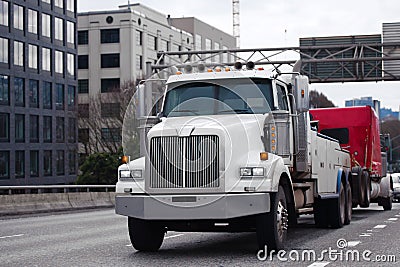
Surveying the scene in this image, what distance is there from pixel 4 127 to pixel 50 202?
121 feet

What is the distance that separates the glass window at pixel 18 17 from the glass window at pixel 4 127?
7770 millimetres

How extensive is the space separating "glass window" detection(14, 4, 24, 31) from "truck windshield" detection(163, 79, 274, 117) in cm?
5654

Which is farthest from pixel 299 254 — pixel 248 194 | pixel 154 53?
pixel 154 53

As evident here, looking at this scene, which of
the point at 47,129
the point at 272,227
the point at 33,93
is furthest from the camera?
the point at 47,129

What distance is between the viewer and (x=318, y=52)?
36.4 metres

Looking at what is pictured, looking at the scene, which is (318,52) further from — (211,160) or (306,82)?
(211,160)

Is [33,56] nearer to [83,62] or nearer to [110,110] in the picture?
[110,110]

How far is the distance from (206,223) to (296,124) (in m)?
2.96

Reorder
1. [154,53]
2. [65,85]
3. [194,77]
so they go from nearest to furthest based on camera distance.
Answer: [194,77], [65,85], [154,53]

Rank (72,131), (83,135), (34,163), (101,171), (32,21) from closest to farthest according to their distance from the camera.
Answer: (101,171), (83,135), (34,163), (32,21), (72,131)

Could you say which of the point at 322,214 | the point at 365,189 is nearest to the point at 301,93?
the point at 322,214

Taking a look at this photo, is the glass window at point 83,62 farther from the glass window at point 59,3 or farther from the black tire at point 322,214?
the black tire at point 322,214

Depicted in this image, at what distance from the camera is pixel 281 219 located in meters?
11.9

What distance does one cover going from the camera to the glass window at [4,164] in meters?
64.9
